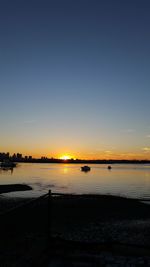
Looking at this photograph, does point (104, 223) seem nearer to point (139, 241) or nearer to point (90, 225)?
point (90, 225)

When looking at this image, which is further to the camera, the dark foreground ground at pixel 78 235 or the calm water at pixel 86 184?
the calm water at pixel 86 184

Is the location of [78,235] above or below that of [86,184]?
below

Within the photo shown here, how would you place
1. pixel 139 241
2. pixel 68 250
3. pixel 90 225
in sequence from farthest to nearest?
pixel 90 225 → pixel 139 241 → pixel 68 250

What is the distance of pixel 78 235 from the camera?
17.0 meters

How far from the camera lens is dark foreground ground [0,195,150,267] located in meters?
9.13

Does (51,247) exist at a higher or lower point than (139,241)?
higher

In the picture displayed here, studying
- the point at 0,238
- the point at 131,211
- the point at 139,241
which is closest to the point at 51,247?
the point at 0,238

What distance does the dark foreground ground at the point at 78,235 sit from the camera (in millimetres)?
9133

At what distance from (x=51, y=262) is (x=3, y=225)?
10.6 m

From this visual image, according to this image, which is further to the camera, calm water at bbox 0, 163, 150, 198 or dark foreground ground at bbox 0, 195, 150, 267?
calm water at bbox 0, 163, 150, 198

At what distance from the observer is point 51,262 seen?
348 inches

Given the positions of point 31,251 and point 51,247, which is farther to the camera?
point 31,251

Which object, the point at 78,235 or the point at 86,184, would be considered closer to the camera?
the point at 78,235

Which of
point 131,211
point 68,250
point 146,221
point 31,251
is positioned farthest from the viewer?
point 131,211
